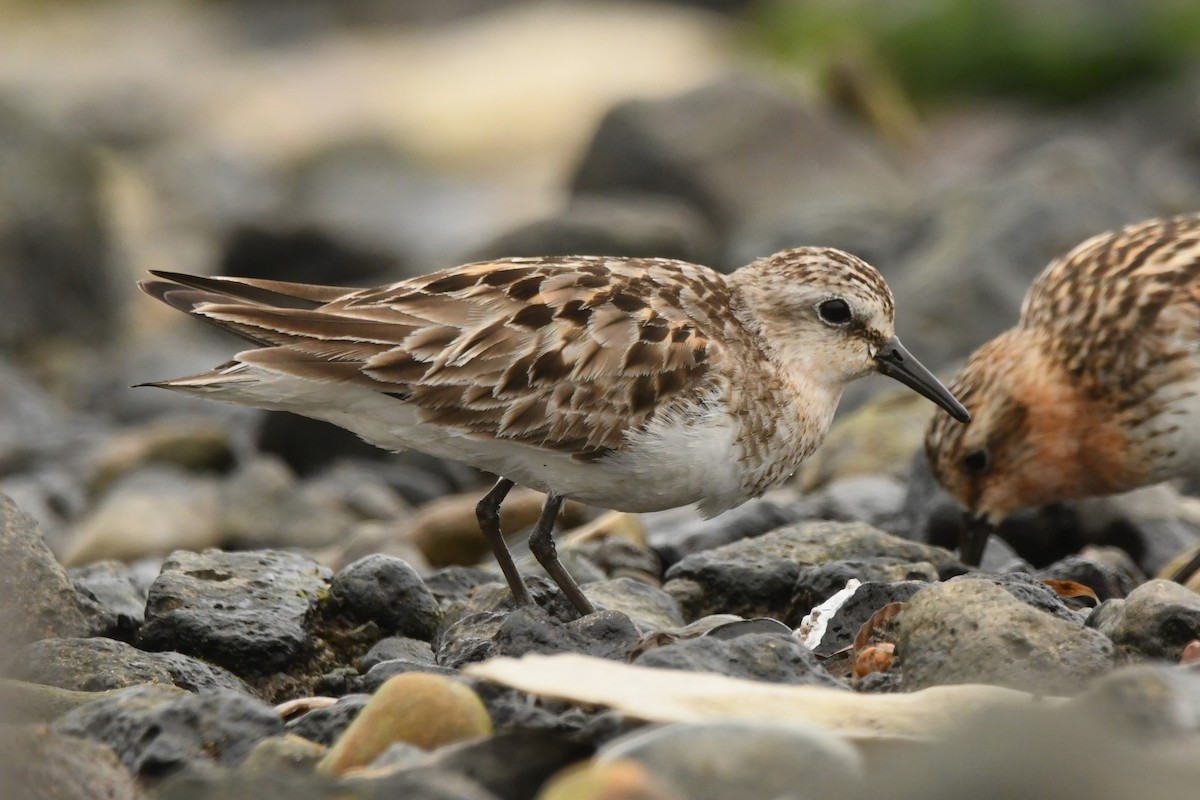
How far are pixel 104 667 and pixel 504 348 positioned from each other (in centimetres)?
191

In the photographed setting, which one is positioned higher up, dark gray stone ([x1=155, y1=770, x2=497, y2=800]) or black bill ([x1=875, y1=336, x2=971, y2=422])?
black bill ([x1=875, y1=336, x2=971, y2=422])

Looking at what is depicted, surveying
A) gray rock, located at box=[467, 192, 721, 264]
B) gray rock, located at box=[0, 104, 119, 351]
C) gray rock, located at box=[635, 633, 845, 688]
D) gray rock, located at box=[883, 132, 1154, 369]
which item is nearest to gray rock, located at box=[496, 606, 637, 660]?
gray rock, located at box=[635, 633, 845, 688]

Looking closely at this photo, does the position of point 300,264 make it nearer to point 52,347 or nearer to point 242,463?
point 52,347

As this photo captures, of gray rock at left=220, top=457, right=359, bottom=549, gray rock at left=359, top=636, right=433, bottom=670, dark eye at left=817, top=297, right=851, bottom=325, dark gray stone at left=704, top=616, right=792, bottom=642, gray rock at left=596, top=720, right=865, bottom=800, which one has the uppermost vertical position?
dark eye at left=817, top=297, right=851, bottom=325

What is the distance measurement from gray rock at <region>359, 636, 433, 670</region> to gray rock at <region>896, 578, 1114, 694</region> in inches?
75.6

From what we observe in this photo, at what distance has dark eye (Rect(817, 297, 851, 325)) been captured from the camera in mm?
7020

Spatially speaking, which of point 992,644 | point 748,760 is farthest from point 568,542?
point 748,760

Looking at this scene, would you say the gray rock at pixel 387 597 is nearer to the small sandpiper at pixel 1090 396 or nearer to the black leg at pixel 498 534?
the black leg at pixel 498 534

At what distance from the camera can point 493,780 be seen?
4547 millimetres

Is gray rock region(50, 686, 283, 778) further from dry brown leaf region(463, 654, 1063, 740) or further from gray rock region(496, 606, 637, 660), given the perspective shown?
gray rock region(496, 606, 637, 660)

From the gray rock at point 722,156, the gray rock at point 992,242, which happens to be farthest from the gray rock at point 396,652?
the gray rock at point 722,156

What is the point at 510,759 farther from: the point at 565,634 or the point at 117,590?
the point at 117,590

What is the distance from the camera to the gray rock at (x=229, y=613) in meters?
6.41

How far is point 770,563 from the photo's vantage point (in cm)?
711
